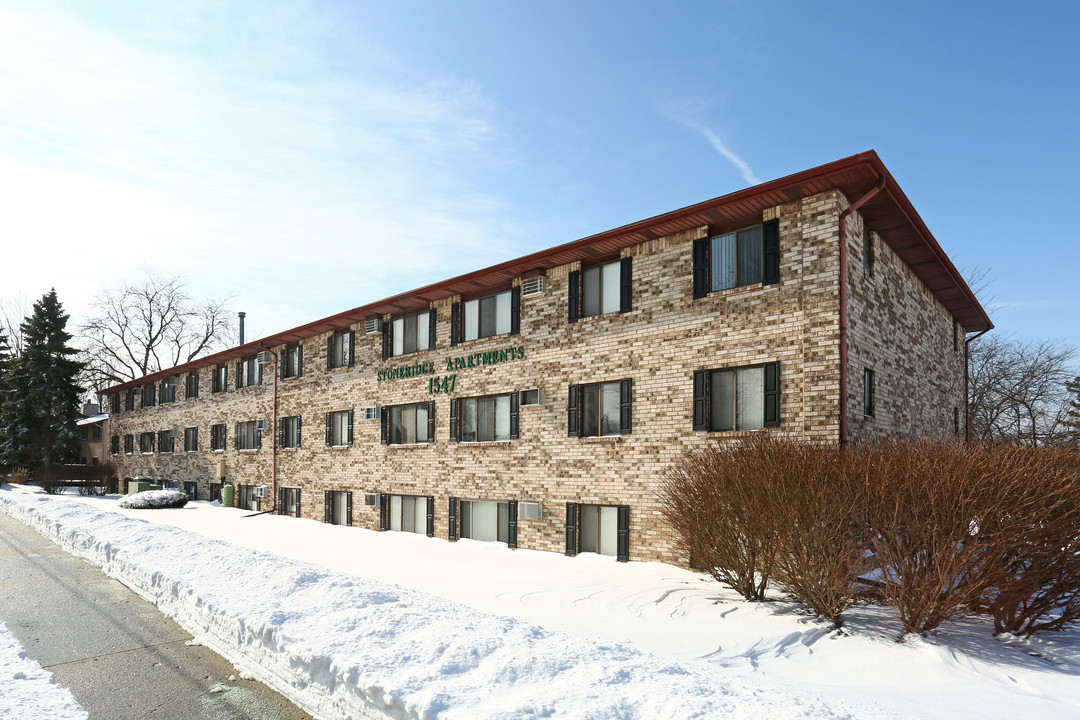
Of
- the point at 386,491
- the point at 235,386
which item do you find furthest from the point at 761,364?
the point at 235,386

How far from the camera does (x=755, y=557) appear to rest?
9125mm

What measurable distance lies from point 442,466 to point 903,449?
12.7 meters

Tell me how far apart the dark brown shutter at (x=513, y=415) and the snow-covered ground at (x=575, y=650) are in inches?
199

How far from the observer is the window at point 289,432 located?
24.8 meters

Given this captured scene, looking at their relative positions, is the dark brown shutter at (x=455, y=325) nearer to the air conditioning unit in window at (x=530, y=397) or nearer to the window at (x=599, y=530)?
the air conditioning unit in window at (x=530, y=397)

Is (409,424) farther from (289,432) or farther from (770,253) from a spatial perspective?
(770,253)

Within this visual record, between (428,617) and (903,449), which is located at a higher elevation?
(903,449)

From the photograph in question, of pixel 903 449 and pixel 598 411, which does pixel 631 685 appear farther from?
pixel 598 411

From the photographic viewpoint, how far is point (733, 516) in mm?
9141

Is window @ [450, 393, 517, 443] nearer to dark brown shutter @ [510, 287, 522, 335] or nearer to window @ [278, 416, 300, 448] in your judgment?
dark brown shutter @ [510, 287, 522, 335]

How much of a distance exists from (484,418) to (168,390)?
2677cm

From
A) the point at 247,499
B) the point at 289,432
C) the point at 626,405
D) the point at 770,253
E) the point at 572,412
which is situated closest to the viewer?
the point at 770,253

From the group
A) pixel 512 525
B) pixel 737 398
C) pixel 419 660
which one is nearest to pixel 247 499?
pixel 512 525

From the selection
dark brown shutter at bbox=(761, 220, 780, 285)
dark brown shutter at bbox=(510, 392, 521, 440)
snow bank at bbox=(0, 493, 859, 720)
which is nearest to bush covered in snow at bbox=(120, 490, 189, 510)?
dark brown shutter at bbox=(510, 392, 521, 440)
